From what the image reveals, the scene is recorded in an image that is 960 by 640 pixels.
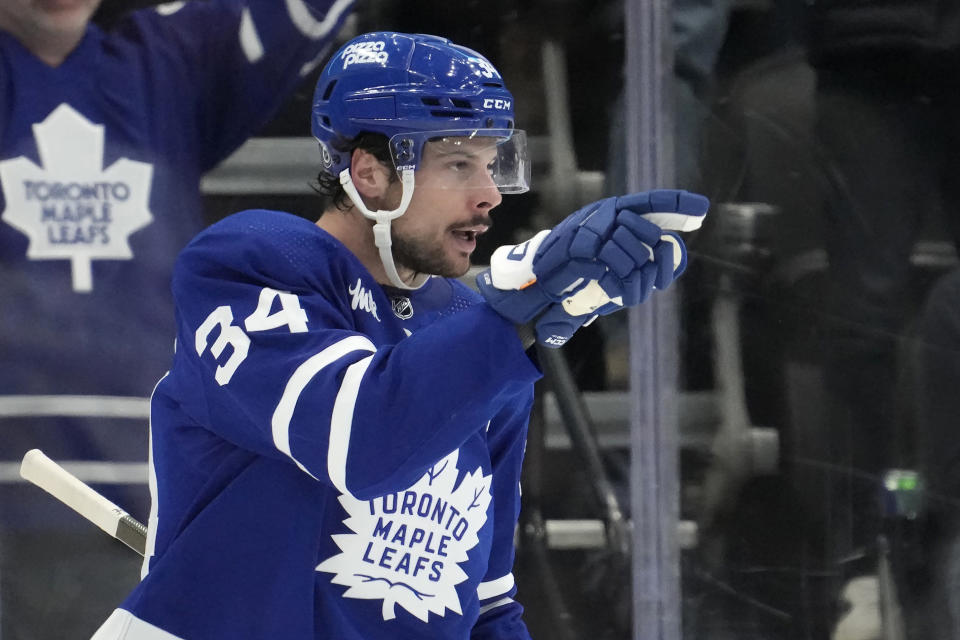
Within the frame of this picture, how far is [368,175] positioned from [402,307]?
0.16 meters

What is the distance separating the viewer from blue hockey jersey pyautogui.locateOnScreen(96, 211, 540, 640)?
108cm

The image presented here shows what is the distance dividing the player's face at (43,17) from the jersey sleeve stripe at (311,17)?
1.46ft

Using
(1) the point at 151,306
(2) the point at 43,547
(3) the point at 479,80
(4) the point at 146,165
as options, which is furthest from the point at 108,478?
(3) the point at 479,80

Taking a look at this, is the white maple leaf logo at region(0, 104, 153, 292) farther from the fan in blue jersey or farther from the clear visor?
the clear visor

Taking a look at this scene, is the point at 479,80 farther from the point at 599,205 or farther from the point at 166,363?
the point at 166,363

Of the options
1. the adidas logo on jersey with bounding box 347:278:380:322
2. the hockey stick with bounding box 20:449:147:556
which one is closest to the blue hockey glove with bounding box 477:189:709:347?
the adidas logo on jersey with bounding box 347:278:380:322

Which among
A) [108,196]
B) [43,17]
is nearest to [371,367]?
[108,196]

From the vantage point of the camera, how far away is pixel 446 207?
56.5 inches

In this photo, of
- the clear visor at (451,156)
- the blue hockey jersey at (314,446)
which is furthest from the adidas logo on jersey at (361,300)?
the clear visor at (451,156)

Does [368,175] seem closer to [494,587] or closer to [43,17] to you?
[494,587]

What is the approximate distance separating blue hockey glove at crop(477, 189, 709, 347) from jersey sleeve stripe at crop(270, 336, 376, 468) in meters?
0.14

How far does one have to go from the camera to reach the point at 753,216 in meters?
2.86

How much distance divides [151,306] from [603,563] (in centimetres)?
117

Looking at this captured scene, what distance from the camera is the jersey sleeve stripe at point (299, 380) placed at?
1113 mm
